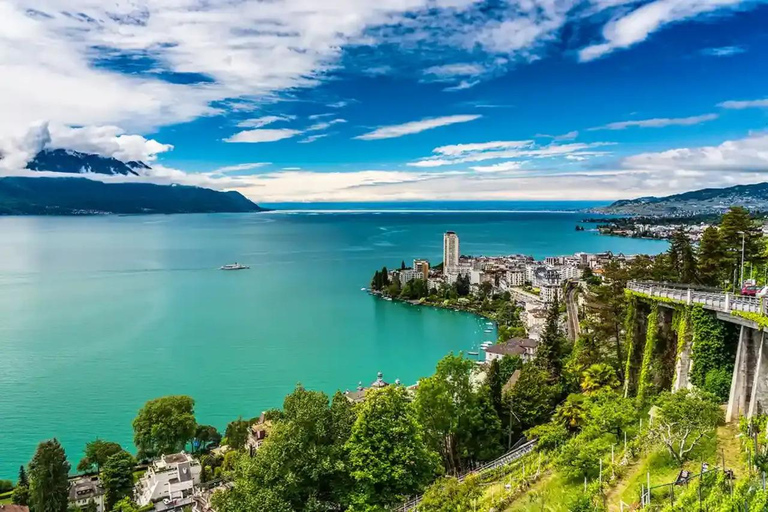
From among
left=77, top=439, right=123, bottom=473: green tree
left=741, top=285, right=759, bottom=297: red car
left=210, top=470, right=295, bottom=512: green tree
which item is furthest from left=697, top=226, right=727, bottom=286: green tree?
left=77, top=439, right=123, bottom=473: green tree

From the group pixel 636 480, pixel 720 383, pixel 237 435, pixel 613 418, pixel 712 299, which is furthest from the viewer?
pixel 237 435

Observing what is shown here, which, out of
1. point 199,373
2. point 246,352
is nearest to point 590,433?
point 199,373

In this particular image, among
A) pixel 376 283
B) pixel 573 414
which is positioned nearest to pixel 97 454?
pixel 573 414

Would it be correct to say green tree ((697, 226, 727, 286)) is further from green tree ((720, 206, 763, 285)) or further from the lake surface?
the lake surface

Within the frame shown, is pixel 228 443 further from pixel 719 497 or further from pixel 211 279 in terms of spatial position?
pixel 211 279

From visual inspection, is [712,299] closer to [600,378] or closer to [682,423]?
[682,423]

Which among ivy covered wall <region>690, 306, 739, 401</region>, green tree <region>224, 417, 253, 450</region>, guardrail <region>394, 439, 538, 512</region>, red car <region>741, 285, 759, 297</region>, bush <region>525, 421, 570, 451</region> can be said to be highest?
red car <region>741, 285, 759, 297</region>

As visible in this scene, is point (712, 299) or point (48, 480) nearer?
point (712, 299)

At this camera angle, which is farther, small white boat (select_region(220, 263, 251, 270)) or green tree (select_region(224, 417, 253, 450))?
small white boat (select_region(220, 263, 251, 270))
